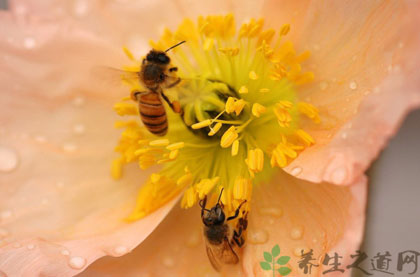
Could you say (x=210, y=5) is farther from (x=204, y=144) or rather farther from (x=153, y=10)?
(x=204, y=144)

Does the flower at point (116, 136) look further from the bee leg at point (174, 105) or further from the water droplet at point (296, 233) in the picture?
the bee leg at point (174, 105)

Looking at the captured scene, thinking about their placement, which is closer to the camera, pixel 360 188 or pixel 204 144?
pixel 360 188

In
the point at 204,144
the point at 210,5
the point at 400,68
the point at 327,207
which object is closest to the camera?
the point at 400,68

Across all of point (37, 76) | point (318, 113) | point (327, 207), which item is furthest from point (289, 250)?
point (37, 76)

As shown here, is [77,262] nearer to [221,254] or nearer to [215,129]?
[221,254]

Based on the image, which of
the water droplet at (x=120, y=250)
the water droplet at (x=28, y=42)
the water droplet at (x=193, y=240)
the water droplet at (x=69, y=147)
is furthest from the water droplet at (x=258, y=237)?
the water droplet at (x=28, y=42)

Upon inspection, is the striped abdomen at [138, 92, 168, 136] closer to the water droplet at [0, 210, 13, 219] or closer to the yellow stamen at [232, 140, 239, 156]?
the yellow stamen at [232, 140, 239, 156]
